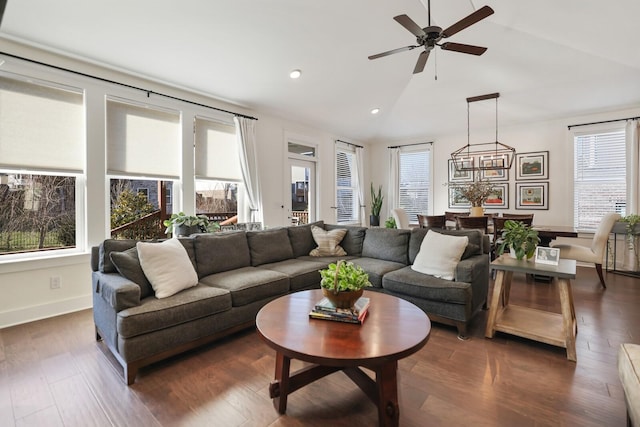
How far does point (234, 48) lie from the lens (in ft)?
11.4

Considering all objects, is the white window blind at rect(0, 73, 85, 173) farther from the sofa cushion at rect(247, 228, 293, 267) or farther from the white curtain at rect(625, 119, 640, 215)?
the white curtain at rect(625, 119, 640, 215)

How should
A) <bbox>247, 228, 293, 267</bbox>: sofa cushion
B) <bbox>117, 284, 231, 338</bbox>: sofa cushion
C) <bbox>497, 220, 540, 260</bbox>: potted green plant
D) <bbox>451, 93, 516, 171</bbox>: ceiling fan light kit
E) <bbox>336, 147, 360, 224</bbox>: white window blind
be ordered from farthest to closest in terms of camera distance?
<bbox>336, 147, 360, 224</bbox>: white window blind
<bbox>451, 93, 516, 171</bbox>: ceiling fan light kit
<bbox>247, 228, 293, 267</bbox>: sofa cushion
<bbox>497, 220, 540, 260</bbox>: potted green plant
<bbox>117, 284, 231, 338</bbox>: sofa cushion

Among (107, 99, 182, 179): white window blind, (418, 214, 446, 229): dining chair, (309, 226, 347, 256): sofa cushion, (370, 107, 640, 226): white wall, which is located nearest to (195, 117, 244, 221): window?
(107, 99, 182, 179): white window blind

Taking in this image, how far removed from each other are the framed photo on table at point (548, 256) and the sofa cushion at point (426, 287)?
0.64 m

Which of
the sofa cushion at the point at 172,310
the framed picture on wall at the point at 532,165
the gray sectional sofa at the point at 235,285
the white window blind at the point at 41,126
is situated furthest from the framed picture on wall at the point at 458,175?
the white window blind at the point at 41,126

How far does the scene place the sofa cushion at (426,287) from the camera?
2.67m

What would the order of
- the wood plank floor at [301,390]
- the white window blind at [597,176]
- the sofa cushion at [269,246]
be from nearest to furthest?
the wood plank floor at [301,390] → the sofa cushion at [269,246] → the white window blind at [597,176]

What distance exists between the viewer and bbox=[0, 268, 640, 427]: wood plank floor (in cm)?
169

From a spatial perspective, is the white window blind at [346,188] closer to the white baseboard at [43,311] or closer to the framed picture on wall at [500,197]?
the framed picture on wall at [500,197]

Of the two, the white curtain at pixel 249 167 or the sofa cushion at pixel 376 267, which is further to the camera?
the white curtain at pixel 249 167

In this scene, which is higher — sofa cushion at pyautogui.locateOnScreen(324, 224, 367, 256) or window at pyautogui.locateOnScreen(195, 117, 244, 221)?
window at pyautogui.locateOnScreen(195, 117, 244, 221)

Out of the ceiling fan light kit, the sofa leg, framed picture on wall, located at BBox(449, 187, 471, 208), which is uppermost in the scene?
the ceiling fan light kit

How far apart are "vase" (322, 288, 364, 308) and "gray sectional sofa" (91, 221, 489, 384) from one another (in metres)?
1.07

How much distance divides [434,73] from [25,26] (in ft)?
16.0
